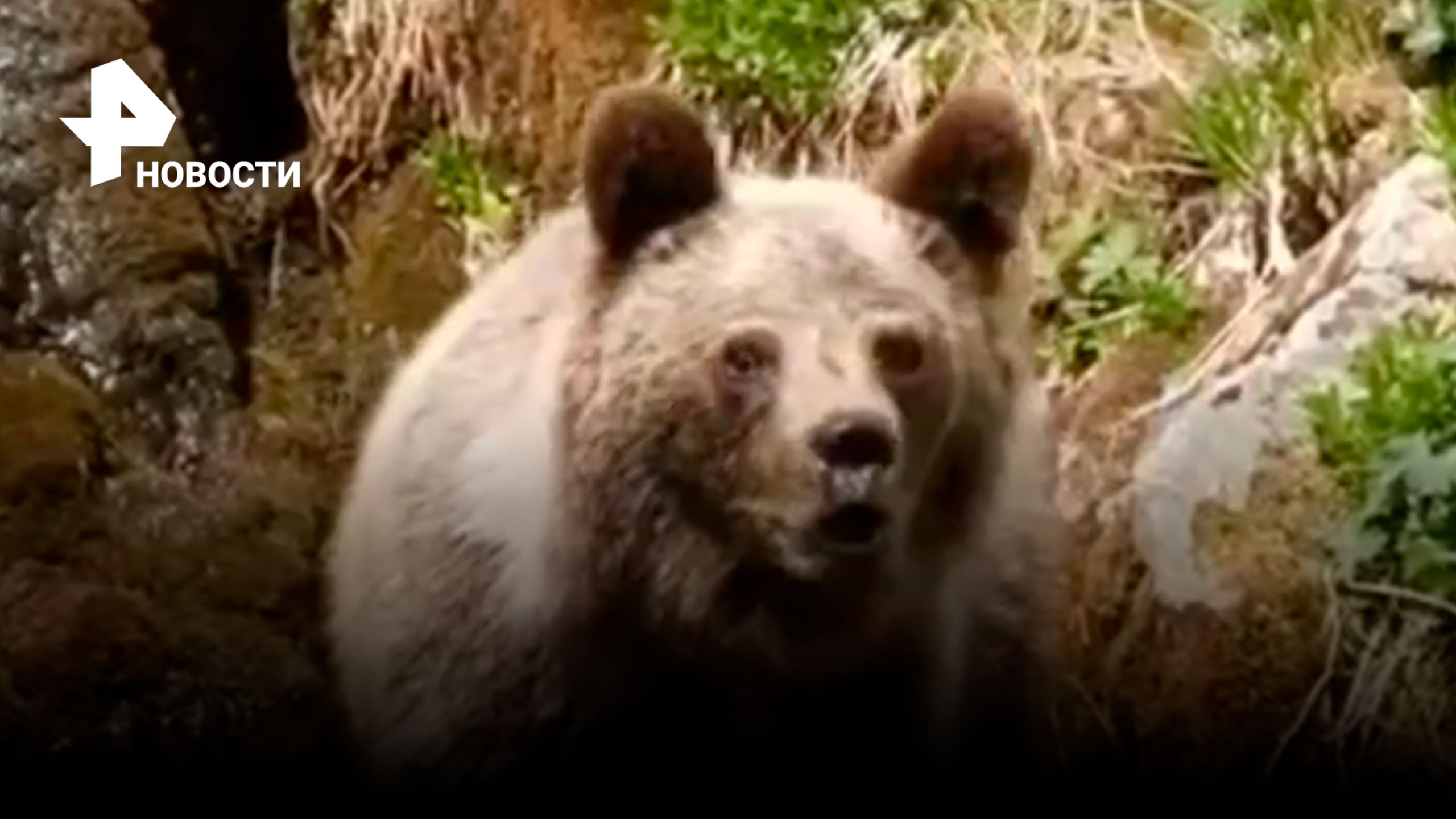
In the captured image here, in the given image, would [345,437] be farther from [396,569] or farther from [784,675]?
[784,675]

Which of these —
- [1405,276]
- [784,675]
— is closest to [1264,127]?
[1405,276]

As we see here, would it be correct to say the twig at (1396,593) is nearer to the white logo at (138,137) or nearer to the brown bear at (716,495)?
the brown bear at (716,495)

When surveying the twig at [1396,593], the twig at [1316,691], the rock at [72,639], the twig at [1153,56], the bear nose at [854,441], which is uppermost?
the twig at [1153,56]

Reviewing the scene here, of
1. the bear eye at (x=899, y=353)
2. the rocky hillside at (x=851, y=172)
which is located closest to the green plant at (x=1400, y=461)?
the rocky hillside at (x=851, y=172)

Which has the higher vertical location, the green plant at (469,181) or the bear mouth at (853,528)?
the green plant at (469,181)

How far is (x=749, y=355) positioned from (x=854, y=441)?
73 millimetres

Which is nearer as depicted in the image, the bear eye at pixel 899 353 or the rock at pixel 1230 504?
the bear eye at pixel 899 353

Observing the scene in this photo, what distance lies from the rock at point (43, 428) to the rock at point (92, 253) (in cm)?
2

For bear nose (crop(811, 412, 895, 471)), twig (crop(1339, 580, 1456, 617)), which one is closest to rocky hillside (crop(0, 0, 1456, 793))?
twig (crop(1339, 580, 1456, 617))

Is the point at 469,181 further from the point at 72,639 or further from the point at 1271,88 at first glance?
the point at 1271,88

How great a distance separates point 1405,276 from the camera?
2.03 m

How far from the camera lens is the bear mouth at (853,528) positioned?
180 cm

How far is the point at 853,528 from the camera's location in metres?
1.81

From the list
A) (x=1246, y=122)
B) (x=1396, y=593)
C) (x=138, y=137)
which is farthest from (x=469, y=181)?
(x=1396, y=593)
